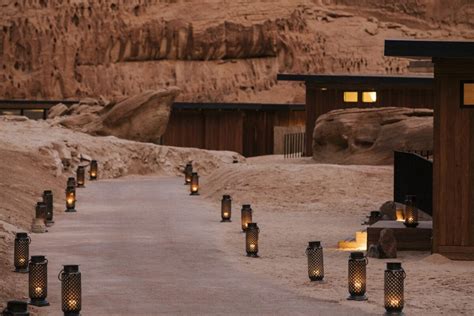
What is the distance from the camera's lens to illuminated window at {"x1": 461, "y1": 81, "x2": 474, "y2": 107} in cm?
2059

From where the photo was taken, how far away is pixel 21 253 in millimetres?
18750

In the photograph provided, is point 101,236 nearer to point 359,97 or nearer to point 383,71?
point 359,97

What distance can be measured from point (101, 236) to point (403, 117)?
1830 cm

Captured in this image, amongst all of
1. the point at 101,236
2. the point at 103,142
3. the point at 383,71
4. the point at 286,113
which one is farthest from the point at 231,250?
the point at 383,71

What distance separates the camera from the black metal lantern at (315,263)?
18109 mm

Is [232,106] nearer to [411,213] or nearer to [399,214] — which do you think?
[399,214]

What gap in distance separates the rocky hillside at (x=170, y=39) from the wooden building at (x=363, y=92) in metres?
28.8

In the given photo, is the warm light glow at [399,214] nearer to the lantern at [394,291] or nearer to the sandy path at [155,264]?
the sandy path at [155,264]

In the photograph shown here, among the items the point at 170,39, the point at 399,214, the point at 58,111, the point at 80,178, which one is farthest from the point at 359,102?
the point at 170,39

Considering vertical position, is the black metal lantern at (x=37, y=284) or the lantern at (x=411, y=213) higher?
the lantern at (x=411, y=213)

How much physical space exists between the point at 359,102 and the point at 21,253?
32.0 meters

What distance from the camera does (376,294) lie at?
55.3ft

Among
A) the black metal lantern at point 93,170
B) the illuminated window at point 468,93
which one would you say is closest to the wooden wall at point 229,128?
the black metal lantern at point 93,170

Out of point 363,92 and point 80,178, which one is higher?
point 363,92
